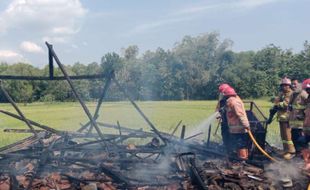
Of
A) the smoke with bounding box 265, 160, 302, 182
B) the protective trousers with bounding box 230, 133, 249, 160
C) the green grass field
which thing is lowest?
the green grass field

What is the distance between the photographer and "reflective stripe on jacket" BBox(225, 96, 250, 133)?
9234 mm

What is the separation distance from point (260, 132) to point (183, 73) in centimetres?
6369

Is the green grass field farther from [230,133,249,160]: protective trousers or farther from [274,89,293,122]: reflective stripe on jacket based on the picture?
[230,133,249,160]: protective trousers

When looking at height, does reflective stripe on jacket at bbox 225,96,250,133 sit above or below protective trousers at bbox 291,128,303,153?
above

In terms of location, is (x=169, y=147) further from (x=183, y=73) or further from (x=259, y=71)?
(x=259, y=71)

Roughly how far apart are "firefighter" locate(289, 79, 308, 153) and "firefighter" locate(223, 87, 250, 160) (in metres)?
1.67

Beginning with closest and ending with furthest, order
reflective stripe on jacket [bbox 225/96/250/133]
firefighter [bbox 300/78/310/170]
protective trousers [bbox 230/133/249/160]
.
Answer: firefighter [bbox 300/78/310/170]
reflective stripe on jacket [bbox 225/96/250/133]
protective trousers [bbox 230/133/249/160]

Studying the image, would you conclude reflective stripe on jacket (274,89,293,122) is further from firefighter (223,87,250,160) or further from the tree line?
the tree line

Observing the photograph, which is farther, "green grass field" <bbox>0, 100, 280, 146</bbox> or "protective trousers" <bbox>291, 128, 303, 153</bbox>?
"green grass field" <bbox>0, 100, 280, 146</bbox>

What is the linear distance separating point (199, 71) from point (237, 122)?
6475 centimetres

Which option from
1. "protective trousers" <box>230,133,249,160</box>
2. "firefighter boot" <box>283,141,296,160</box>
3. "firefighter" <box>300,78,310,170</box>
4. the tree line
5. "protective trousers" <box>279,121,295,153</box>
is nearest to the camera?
"firefighter" <box>300,78,310,170</box>

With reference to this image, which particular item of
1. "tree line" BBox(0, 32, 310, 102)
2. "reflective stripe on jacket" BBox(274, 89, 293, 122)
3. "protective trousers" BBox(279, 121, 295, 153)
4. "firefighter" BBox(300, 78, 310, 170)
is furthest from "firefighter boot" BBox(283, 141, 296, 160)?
"tree line" BBox(0, 32, 310, 102)

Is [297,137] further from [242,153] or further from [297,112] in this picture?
[242,153]

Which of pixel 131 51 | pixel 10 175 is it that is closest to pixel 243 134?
pixel 10 175
